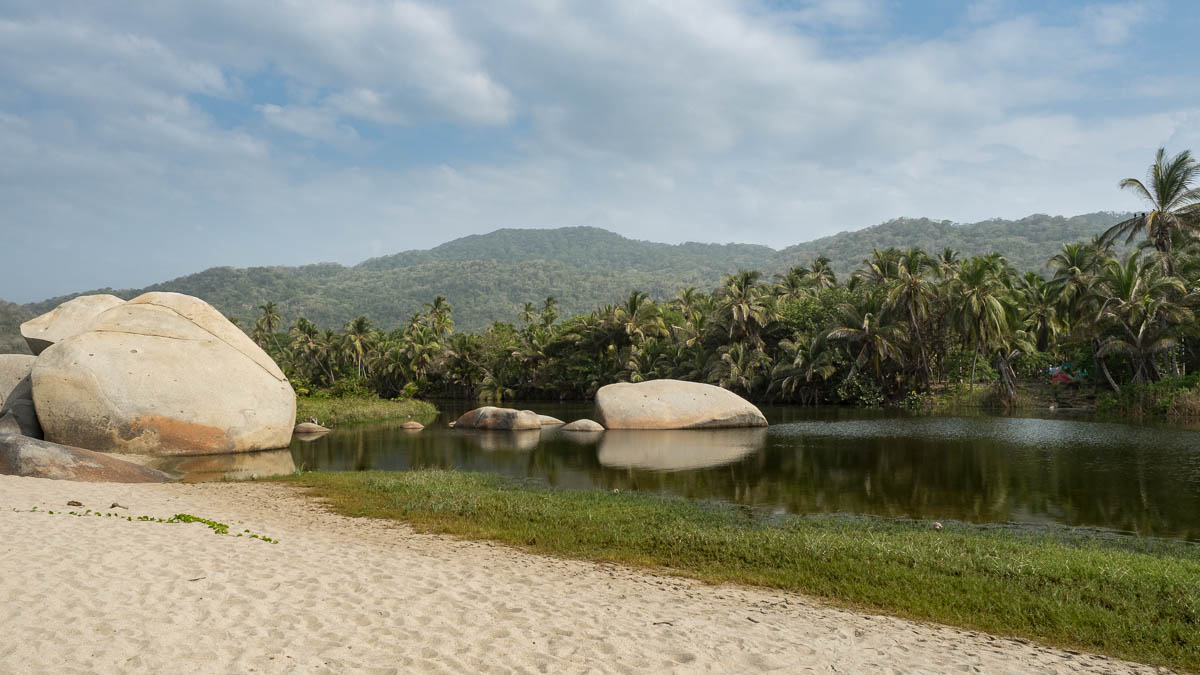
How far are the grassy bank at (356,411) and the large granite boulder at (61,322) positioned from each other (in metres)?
13.2

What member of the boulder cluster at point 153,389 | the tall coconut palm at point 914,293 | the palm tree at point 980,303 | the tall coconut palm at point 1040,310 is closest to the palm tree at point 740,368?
the tall coconut palm at point 914,293

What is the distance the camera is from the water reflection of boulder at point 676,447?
2378 cm

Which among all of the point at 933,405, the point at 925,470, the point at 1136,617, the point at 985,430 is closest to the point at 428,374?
the point at 933,405

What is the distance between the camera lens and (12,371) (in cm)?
2806

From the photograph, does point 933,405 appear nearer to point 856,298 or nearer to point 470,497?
point 856,298

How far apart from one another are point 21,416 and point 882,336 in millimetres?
46744

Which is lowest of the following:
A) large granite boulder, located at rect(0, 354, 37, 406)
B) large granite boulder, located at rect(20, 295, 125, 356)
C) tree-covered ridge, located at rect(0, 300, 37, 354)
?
large granite boulder, located at rect(0, 354, 37, 406)

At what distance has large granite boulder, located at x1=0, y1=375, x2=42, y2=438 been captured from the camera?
75.6 ft

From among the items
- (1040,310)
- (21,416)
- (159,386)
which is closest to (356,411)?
(159,386)

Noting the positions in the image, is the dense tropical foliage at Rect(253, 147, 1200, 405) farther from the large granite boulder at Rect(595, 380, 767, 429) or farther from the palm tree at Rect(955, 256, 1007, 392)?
the large granite boulder at Rect(595, 380, 767, 429)

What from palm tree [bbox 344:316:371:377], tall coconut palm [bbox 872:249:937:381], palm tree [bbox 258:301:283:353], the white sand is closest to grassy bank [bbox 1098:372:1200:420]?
tall coconut palm [bbox 872:249:937:381]

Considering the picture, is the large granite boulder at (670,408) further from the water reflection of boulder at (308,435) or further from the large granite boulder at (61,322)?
the large granite boulder at (61,322)

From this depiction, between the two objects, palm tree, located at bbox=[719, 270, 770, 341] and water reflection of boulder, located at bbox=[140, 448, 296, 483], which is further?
palm tree, located at bbox=[719, 270, 770, 341]

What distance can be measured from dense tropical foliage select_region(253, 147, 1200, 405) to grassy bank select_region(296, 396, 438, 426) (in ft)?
28.2
